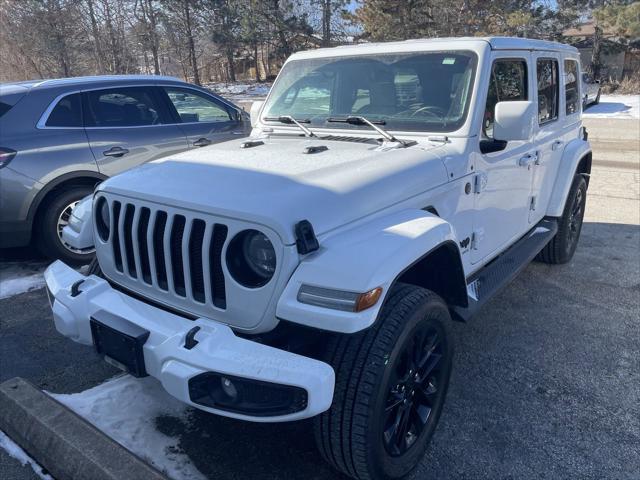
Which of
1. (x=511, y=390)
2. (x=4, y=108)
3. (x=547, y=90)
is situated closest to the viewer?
(x=511, y=390)

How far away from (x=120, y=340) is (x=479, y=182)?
2.24 meters

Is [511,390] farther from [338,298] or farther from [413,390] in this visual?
[338,298]

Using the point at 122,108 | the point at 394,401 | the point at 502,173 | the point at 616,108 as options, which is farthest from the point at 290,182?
the point at 616,108

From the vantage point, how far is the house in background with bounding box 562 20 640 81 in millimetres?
27562

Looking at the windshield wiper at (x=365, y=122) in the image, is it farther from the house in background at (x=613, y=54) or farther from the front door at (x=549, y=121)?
the house in background at (x=613, y=54)

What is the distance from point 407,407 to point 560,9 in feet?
96.0

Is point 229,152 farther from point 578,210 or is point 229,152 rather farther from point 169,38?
point 169,38

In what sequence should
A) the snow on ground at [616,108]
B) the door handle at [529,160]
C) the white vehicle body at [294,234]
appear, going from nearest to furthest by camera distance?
the white vehicle body at [294,234] → the door handle at [529,160] → the snow on ground at [616,108]

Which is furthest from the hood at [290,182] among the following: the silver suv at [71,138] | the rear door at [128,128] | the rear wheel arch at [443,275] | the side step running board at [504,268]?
the rear door at [128,128]

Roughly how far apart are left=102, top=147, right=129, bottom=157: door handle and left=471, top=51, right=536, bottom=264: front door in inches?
149

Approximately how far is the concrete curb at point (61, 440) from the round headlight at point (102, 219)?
37.3 inches

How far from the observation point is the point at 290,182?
8.22 feet

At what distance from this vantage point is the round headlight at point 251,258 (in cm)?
228

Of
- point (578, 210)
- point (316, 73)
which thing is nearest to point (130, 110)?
point (316, 73)
